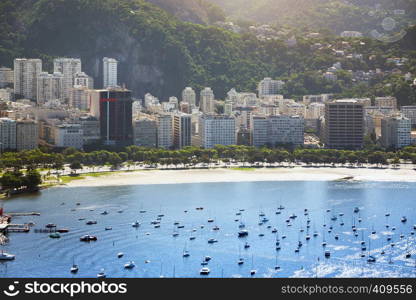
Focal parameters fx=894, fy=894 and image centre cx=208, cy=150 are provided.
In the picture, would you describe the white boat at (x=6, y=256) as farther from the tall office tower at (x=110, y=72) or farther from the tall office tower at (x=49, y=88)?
the tall office tower at (x=110, y=72)

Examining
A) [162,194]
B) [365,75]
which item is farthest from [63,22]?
[162,194]

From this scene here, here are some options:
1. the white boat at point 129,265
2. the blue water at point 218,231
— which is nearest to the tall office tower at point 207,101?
the blue water at point 218,231

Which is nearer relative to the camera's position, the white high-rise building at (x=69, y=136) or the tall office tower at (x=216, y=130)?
the white high-rise building at (x=69, y=136)

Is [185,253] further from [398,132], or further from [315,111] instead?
[315,111]

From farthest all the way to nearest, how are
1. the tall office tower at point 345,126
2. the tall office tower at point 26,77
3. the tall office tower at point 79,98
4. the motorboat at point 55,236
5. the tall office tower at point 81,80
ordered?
the tall office tower at point 81,80
the tall office tower at point 26,77
the tall office tower at point 79,98
the tall office tower at point 345,126
the motorboat at point 55,236

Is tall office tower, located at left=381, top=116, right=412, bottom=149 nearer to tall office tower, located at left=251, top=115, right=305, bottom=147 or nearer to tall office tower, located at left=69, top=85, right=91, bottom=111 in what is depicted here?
tall office tower, located at left=251, top=115, right=305, bottom=147

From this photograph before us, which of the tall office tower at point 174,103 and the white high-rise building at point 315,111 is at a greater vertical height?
the tall office tower at point 174,103

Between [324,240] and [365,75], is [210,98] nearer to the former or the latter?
[365,75]
